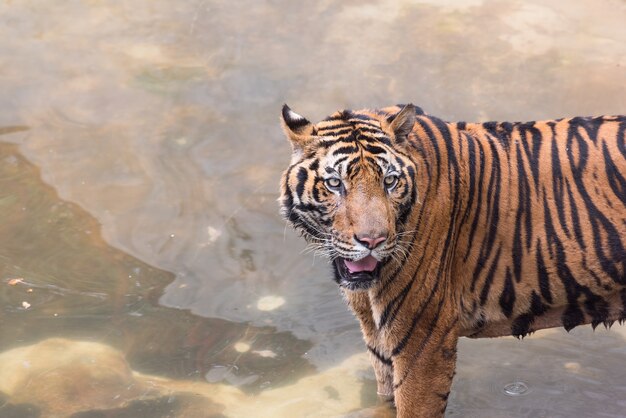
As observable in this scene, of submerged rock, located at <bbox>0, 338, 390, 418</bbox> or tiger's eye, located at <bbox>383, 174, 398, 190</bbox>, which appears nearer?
tiger's eye, located at <bbox>383, 174, 398, 190</bbox>

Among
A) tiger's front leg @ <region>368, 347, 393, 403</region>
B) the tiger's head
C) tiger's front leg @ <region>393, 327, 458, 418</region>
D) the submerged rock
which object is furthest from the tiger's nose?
the submerged rock

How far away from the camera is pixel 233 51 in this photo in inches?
276

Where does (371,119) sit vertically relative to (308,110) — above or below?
above

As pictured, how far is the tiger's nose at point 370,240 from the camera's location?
150 inches

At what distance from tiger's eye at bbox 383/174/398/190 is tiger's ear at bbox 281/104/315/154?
0.37m

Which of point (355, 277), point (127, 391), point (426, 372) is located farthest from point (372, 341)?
point (127, 391)

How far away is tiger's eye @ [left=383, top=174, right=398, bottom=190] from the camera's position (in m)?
3.93

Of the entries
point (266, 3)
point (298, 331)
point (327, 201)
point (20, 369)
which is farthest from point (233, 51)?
point (327, 201)

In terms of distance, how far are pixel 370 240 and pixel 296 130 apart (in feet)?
1.96

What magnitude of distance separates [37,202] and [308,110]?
5.98 feet

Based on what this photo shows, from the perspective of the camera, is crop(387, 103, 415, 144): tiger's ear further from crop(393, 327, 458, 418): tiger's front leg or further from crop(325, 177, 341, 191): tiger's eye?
crop(393, 327, 458, 418): tiger's front leg

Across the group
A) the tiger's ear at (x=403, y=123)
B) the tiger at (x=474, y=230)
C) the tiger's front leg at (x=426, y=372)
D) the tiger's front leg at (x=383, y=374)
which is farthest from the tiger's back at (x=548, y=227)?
the tiger's front leg at (x=383, y=374)

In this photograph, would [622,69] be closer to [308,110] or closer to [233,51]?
[308,110]

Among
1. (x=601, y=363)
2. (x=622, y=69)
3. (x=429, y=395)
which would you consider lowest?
(x=601, y=363)
